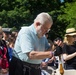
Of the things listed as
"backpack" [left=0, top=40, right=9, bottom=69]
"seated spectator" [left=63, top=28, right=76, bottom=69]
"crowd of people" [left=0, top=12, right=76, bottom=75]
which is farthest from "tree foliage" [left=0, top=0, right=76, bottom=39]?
"crowd of people" [left=0, top=12, right=76, bottom=75]

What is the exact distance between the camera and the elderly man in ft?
15.0

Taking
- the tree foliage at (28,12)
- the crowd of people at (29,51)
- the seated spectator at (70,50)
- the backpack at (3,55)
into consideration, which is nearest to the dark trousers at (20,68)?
the crowd of people at (29,51)

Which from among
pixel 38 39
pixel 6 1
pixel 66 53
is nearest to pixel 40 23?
pixel 38 39

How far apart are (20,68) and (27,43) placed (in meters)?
0.46

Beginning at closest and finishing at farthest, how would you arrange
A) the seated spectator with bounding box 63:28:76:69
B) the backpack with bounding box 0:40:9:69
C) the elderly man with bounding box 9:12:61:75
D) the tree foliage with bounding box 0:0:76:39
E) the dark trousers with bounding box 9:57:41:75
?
the elderly man with bounding box 9:12:61:75 < the dark trousers with bounding box 9:57:41:75 < the backpack with bounding box 0:40:9:69 < the seated spectator with bounding box 63:28:76:69 < the tree foliage with bounding box 0:0:76:39

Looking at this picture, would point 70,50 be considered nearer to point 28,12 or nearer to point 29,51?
point 29,51

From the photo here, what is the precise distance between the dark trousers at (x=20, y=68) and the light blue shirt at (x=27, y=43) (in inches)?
3.2

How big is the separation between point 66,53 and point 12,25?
1053 inches

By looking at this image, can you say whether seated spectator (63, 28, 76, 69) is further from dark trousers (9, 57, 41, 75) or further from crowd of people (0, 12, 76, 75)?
dark trousers (9, 57, 41, 75)

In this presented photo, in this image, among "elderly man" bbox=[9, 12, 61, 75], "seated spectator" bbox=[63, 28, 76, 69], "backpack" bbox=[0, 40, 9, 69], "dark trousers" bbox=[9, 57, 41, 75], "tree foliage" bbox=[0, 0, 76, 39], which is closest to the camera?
"elderly man" bbox=[9, 12, 61, 75]

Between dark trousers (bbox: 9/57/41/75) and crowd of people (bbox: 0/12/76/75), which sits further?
dark trousers (bbox: 9/57/41/75)

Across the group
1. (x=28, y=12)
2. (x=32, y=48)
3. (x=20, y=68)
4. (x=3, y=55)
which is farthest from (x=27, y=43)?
(x=28, y=12)

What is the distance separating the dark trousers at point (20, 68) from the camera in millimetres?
4793

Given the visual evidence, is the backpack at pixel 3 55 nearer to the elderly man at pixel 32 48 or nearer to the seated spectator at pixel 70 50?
the elderly man at pixel 32 48
